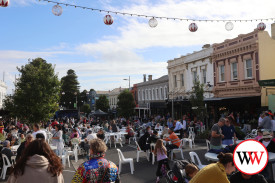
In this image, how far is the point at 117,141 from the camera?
17828 millimetres

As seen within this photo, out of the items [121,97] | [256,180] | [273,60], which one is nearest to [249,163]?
[256,180]

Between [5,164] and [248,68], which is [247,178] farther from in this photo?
[248,68]

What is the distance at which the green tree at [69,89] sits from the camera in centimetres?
7387

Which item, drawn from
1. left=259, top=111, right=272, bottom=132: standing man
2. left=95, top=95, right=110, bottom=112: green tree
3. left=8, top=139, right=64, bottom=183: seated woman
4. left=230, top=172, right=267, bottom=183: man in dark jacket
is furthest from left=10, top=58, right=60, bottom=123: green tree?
left=95, top=95, right=110, bottom=112: green tree

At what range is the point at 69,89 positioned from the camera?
74562 mm

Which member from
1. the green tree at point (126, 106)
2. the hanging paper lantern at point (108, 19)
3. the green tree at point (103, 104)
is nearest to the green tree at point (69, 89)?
the green tree at point (103, 104)

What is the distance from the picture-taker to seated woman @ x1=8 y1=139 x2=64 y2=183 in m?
3.18

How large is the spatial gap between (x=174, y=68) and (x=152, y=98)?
1110 cm

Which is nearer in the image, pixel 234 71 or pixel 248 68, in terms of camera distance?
pixel 248 68

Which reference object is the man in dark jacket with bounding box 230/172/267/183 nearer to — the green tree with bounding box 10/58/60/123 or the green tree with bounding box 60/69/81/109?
the green tree with bounding box 10/58/60/123

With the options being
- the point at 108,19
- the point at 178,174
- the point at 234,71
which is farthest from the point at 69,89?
the point at 178,174

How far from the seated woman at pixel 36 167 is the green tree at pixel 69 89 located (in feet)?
233

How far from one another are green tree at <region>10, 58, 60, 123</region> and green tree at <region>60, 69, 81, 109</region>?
47278 mm

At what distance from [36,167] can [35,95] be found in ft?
75.9
